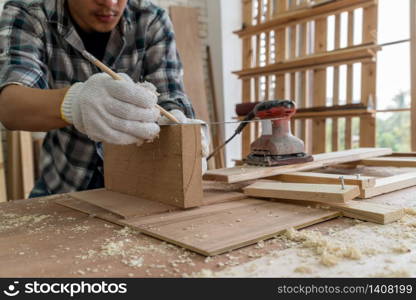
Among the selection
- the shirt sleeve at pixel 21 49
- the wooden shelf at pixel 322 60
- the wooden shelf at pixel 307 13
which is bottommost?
the shirt sleeve at pixel 21 49

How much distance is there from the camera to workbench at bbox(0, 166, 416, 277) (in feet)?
2.22

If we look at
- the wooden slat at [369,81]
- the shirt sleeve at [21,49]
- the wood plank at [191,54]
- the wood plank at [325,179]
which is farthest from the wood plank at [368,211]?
the wood plank at [191,54]

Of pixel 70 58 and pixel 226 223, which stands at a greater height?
pixel 70 58

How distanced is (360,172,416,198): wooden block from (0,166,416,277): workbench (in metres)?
0.19

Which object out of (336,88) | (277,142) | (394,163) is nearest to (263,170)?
(277,142)

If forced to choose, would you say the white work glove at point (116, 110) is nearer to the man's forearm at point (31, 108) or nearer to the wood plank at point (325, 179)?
the man's forearm at point (31, 108)

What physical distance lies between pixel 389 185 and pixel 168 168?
74 centimetres

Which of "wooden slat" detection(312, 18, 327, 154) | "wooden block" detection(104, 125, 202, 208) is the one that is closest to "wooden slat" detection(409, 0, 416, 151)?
"wooden slat" detection(312, 18, 327, 154)

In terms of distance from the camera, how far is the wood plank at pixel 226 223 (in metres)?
0.80

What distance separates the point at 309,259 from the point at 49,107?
37.0 inches

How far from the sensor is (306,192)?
1.06m

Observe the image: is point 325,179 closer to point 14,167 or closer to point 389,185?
point 389,185

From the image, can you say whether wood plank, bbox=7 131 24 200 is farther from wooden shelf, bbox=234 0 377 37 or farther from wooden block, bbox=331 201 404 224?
wooden block, bbox=331 201 404 224

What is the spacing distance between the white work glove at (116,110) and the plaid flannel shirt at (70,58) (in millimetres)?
514
